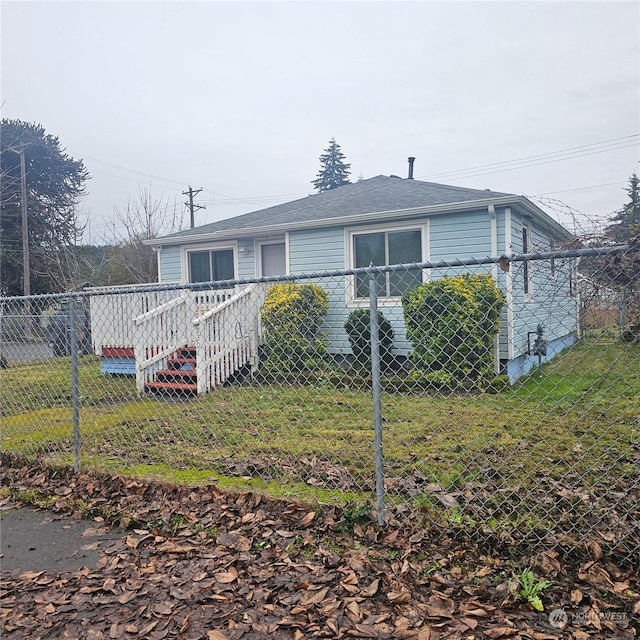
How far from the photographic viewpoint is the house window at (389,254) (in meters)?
8.50

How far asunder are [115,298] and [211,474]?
6.16m

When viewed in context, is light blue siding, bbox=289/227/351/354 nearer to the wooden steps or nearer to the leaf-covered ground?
the wooden steps

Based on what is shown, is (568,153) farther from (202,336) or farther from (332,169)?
(202,336)

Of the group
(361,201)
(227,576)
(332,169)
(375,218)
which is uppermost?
(332,169)

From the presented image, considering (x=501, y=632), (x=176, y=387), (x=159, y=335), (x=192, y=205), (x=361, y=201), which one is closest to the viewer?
(x=501, y=632)

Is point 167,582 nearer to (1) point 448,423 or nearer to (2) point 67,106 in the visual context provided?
(1) point 448,423

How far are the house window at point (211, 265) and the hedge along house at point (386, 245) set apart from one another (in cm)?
2

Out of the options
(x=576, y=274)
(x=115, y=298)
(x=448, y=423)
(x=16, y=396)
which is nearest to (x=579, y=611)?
(x=576, y=274)

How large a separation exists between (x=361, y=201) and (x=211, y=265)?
387 centimetres

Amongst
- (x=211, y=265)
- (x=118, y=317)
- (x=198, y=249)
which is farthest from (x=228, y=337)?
(x=198, y=249)

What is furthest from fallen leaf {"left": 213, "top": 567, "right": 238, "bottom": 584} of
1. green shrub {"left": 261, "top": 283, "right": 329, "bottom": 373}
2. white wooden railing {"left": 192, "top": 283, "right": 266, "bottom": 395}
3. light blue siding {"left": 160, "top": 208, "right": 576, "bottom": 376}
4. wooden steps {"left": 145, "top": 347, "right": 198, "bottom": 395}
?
green shrub {"left": 261, "top": 283, "right": 329, "bottom": 373}

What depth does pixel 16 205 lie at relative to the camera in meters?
19.9

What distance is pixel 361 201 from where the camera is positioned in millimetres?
10102

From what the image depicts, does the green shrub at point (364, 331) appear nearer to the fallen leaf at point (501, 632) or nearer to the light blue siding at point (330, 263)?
the light blue siding at point (330, 263)
